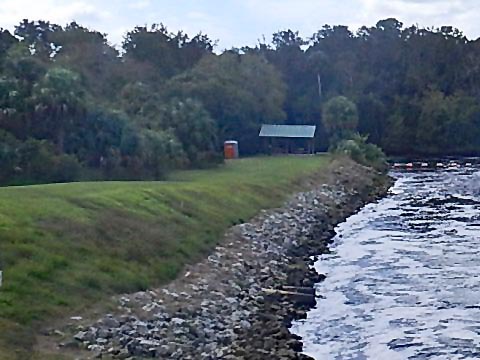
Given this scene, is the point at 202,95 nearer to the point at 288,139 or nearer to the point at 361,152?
the point at 288,139

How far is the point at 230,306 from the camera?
80.5ft

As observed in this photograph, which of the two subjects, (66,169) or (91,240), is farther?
(66,169)

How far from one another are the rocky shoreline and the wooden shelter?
134ft

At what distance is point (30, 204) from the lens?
2780 cm

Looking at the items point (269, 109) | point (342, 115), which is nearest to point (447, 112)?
point (342, 115)

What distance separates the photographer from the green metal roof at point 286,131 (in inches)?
3205

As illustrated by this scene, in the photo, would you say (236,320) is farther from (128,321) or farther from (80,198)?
(80,198)

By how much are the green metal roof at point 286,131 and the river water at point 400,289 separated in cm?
3244

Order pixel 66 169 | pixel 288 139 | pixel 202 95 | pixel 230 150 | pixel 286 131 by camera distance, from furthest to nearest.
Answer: pixel 288 139 < pixel 286 131 < pixel 202 95 < pixel 230 150 < pixel 66 169

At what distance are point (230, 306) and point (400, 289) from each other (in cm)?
697

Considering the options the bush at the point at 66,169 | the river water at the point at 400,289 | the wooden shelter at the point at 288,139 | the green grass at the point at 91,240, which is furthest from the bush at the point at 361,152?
the bush at the point at 66,169

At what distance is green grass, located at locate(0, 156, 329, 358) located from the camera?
64.7ft

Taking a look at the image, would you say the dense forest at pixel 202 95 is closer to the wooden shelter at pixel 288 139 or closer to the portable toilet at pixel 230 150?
the wooden shelter at pixel 288 139

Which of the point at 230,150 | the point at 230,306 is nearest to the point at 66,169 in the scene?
the point at 230,306
